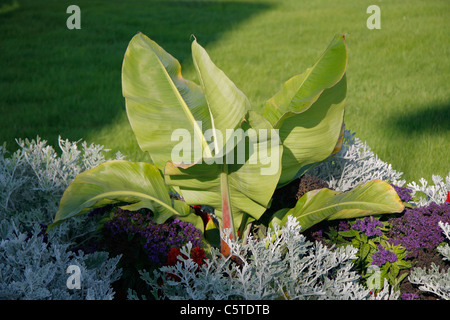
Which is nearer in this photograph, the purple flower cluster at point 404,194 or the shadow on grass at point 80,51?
the purple flower cluster at point 404,194

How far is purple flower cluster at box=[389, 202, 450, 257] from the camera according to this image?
2.15 metres

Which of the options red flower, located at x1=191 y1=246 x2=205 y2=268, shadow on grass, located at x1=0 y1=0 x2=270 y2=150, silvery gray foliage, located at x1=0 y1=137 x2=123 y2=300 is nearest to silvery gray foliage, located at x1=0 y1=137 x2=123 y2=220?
silvery gray foliage, located at x1=0 y1=137 x2=123 y2=300

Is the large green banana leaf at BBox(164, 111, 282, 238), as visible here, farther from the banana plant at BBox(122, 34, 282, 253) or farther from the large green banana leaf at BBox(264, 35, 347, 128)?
the large green banana leaf at BBox(264, 35, 347, 128)

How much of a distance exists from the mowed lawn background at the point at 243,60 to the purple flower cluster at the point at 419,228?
1.46m

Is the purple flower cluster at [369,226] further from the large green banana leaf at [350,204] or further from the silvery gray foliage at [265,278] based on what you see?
the silvery gray foliage at [265,278]

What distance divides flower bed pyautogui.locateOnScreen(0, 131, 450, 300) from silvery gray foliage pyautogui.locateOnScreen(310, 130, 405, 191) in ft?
0.04

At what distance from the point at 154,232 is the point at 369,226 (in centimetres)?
97

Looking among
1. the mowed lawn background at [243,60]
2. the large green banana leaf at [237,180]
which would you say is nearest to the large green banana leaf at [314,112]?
A: the large green banana leaf at [237,180]

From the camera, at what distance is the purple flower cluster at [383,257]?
6.97 ft

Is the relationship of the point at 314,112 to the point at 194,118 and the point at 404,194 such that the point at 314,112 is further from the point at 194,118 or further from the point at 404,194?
the point at 404,194

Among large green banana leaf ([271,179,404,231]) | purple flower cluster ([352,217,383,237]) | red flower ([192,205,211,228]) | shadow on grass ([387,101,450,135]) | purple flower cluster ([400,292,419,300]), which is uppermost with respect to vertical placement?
large green banana leaf ([271,179,404,231])

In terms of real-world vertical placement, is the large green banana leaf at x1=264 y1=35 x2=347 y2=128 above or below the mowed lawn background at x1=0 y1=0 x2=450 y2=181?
above

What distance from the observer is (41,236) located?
207 cm

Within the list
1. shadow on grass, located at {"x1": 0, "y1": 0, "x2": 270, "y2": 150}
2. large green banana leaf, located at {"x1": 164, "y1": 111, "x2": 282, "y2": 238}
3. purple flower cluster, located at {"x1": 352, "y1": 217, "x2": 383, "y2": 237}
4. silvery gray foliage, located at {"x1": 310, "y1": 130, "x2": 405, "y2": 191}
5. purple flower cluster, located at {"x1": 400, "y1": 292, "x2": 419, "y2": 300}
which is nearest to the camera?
large green banana leaf, located at {"x1": 164, "y1": 111, "x2": 282, "y2": 238}
